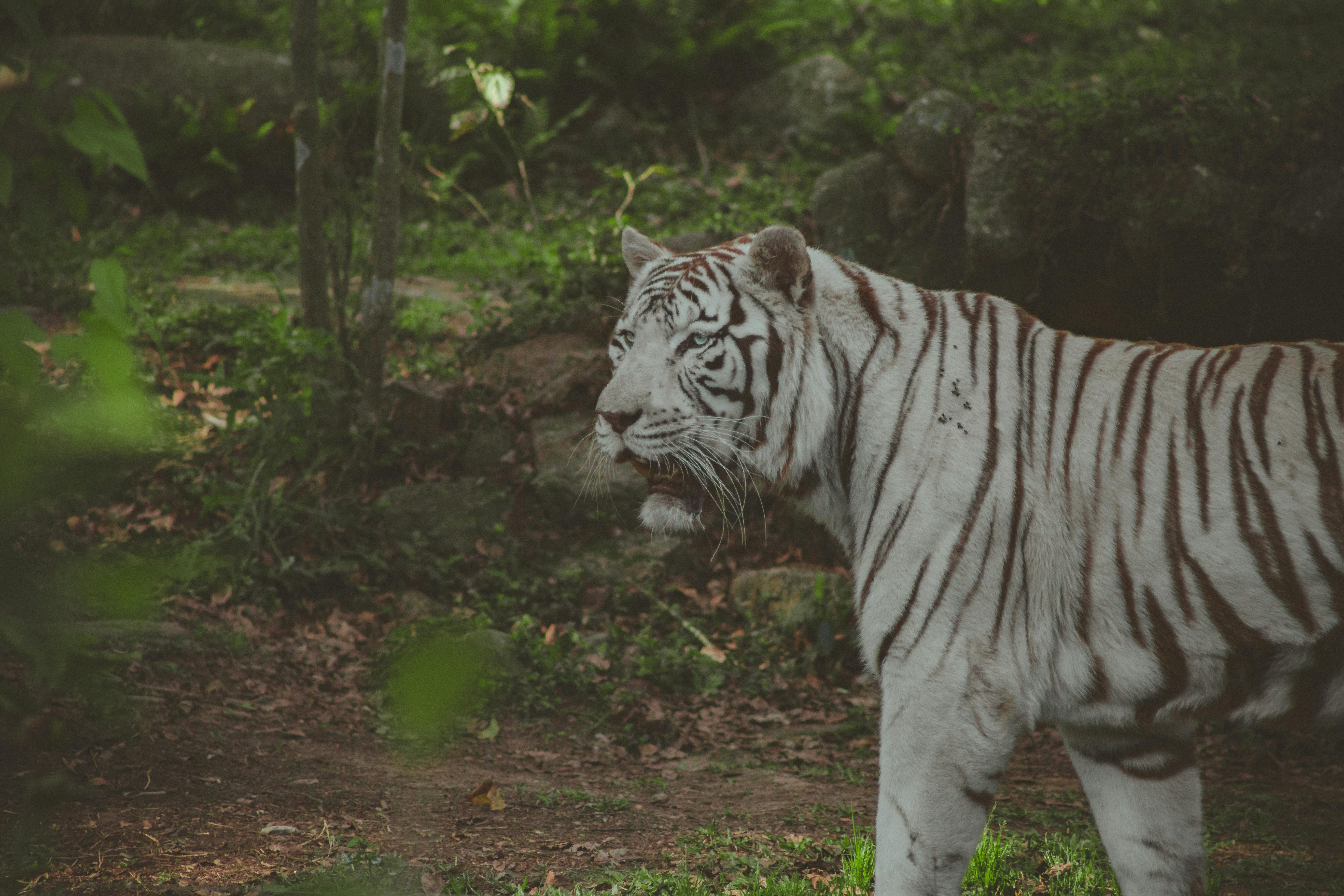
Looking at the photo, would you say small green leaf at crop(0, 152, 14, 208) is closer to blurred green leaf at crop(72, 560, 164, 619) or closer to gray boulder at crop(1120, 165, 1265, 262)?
blurred green leaf at crop(72, 560, 164, 619)

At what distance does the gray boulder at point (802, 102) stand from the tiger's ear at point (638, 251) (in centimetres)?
702

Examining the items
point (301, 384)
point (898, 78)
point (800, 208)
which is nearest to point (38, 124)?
point (301, 384)

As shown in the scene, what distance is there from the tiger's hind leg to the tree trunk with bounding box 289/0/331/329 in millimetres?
5083

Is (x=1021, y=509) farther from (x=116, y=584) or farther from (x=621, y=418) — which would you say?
(x=116, y=584)

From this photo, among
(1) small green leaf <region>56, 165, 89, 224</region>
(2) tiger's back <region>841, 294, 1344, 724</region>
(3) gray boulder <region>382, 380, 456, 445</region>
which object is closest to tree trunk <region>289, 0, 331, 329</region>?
(3) gray boulder <region>382, 380, 456, 445</region>

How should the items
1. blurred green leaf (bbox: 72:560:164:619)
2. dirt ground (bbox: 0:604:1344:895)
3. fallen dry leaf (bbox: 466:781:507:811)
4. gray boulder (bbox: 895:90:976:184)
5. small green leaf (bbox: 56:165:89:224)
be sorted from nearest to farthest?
blurred green leaf (bbox: 72:560:164:619) < small green leaf (bbox: 56:165:89:224) < dirt ground (bbox: 0:604:1344:895) < fallen dry leaf (bbox: 466:781:507:811) < gray boulder (bbox: 895:90:976:184)

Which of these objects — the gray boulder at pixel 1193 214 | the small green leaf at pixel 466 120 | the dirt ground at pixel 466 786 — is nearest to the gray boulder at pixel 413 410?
the dirt ground at pixel 466 786

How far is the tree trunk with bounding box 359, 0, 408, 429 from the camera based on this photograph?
6.10m

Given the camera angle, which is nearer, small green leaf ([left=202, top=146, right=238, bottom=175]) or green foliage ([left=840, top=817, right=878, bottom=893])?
green foliage ([left=840, top=817, right=878, bottom=893])

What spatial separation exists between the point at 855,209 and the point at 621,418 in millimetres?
4416

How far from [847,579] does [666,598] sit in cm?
111

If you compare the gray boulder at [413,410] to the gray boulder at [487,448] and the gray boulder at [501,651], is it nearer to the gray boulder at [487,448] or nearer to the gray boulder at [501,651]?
the gray boulder at [487,448]

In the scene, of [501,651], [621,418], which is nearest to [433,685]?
[621,418]

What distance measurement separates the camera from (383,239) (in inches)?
245
